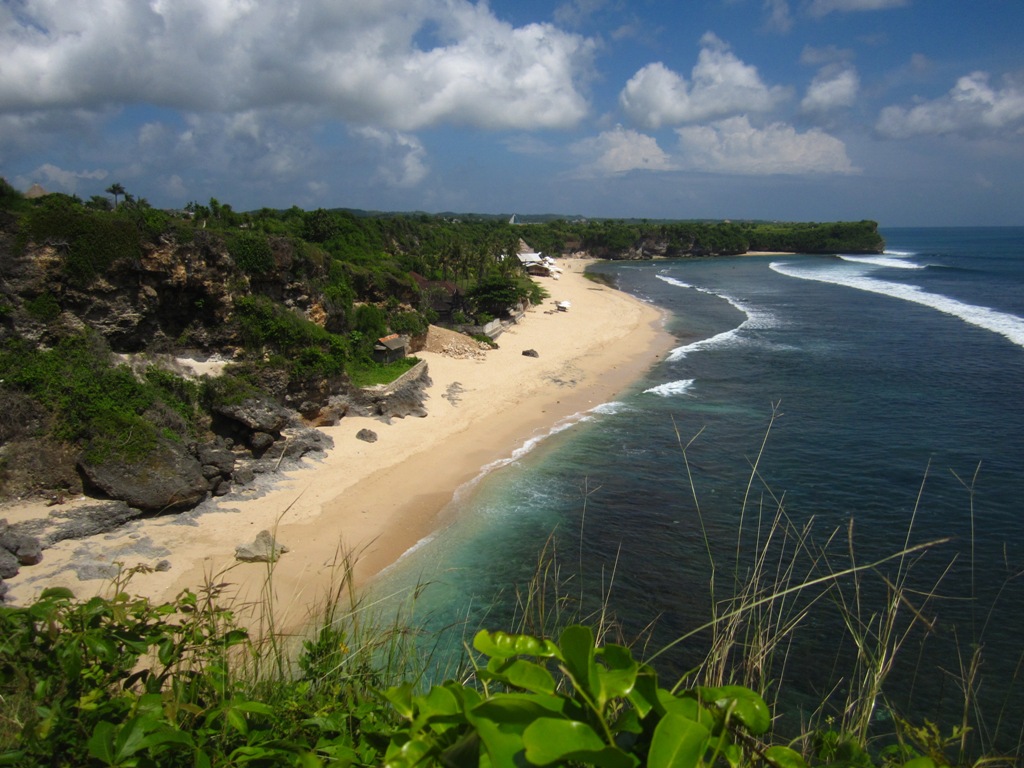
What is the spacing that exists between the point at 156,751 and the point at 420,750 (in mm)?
990

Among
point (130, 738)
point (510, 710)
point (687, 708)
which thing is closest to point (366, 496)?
point (130, 738)

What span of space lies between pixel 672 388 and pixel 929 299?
36304mm

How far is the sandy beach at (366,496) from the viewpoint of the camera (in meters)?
13.0

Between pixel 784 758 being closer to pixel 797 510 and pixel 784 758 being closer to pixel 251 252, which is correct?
pixel 797 510

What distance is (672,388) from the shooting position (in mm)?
28719

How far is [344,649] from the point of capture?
3197mm

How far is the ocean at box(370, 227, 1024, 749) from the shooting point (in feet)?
35.1

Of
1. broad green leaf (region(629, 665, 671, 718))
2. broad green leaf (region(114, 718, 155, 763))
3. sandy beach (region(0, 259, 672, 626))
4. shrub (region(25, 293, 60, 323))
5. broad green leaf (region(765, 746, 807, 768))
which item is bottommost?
sandy beach (region(0, 259, 672, 626))

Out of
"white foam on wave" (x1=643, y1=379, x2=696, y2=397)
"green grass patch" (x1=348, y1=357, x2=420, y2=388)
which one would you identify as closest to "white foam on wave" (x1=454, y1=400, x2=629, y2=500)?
"white foam on wave" (x1=643, y1=379, x2=696, y2=397)

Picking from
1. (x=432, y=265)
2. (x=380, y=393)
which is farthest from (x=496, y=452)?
(x=432, y=265)

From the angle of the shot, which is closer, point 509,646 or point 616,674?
point 616,674

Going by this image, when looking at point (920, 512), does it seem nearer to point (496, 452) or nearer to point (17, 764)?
point (496, 452)

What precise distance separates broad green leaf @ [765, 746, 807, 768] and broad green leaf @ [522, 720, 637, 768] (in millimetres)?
635

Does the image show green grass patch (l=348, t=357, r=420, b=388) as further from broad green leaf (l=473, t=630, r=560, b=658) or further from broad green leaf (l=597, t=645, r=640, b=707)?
broad green leaf (l=597, t=645, r=640, b=707)
